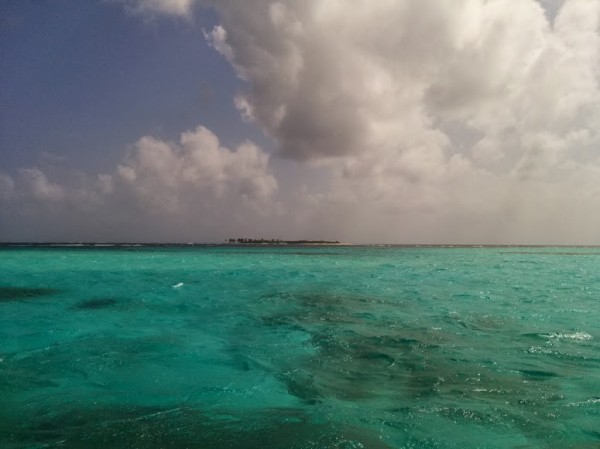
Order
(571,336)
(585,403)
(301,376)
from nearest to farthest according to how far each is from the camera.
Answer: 1. (585,403)
2. (301,376)
3. (571,336)

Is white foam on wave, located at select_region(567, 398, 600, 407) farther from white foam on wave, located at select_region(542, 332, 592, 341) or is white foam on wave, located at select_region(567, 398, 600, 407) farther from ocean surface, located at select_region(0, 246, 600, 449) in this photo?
white foam on wave, located at select_region(542, 332, 592, 341)

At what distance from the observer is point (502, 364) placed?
8758 mm

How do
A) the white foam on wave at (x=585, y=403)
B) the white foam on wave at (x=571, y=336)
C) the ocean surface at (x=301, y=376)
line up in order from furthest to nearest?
the white foam on wave at (x=571, y=336) < the white foam on wave at (x=585, y=403) < the ocean surface at (x=301, y=376)

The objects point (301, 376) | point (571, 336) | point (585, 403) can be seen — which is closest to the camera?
point (585, 403)

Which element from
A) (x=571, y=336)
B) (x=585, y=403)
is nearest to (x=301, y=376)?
(x=585, y=403)

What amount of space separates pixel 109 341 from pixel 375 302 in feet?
38.0

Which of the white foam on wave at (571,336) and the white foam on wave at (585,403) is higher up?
the white foam on wave at (585,403)

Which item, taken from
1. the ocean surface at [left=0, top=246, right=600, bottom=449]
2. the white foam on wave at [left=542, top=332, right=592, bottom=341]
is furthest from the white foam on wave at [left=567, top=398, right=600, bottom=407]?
the white foam on wave at [left=542, top=332, right=592, bottom=341]

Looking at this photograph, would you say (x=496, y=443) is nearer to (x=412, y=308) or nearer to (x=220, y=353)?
(x=220, y=353)

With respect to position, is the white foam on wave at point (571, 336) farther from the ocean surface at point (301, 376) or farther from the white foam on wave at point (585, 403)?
the white foam on wave at point (585, 403)

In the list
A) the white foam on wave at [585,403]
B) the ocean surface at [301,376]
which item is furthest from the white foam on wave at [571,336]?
the white foam on wave at [585,403]

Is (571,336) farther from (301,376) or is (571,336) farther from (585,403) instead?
(301,376)

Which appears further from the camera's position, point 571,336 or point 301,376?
point 571,336

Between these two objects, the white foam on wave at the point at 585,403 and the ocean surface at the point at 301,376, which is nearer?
the ocean surface at the point at 301,376
